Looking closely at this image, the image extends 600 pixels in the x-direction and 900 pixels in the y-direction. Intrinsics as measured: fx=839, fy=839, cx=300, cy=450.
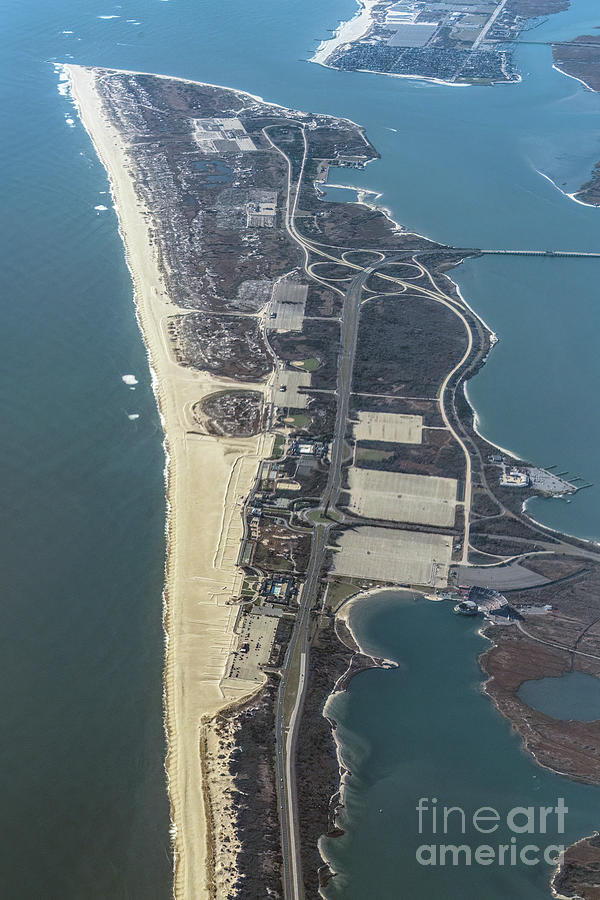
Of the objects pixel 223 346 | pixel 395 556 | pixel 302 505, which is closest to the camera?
pixel 395 556

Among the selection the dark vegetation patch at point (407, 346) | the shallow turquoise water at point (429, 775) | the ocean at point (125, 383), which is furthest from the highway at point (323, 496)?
the ocean at point (125, 383)

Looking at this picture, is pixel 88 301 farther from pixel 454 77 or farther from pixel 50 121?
pixel 454 77

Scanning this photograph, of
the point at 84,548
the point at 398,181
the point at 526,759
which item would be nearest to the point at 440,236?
the point at 398,181

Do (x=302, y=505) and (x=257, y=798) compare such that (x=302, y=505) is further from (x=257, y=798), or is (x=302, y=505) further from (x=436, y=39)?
(x=436, y=39)

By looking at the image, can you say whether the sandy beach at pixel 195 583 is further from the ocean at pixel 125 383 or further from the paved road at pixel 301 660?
the paved road at pixel 301 660

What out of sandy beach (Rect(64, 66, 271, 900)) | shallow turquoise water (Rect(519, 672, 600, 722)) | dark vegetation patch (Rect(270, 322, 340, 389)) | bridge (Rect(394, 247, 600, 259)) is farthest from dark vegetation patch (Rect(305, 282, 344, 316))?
shallow turquoise water (Rect(519, 672, 600, 722))

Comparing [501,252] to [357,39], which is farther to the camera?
[357,39]

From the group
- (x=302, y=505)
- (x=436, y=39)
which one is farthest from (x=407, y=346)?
(x=436, y=39)
